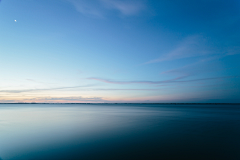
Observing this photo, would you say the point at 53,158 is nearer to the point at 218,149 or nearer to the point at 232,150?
the point at 218,149

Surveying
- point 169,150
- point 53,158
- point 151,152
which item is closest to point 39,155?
point 53,158

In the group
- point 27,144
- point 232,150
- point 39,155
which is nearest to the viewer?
point 39,155

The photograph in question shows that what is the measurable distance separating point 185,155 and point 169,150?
110cm

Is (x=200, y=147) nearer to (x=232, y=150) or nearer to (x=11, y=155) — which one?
(x=232, y=150)

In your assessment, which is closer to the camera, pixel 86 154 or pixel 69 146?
pixel 86 154

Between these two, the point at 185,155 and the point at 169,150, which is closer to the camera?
the point at 185,155

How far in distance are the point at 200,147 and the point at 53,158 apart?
911 cm

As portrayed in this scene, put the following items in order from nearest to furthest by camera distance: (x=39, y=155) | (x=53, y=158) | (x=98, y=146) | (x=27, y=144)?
1. (x=53, y=158)
2. (x=39, y=155)
3. (x=98, y=146)
4. (x=27, y=144)

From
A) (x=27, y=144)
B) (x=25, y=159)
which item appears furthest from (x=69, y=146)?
(x=27, y=144)

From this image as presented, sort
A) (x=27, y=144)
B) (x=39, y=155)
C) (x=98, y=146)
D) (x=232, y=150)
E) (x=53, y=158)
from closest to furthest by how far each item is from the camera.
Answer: (x=53, y=158) → (x=39, y=155) → (x=232, y=150) → (x=98, y=146) → (x=27, y=144)

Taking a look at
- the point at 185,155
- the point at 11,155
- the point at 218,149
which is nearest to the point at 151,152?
the point at 185,155

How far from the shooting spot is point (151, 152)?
28.3 feet

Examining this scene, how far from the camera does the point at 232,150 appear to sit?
8922 mm

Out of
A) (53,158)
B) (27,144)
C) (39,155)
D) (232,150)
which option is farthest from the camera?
(27,144)
